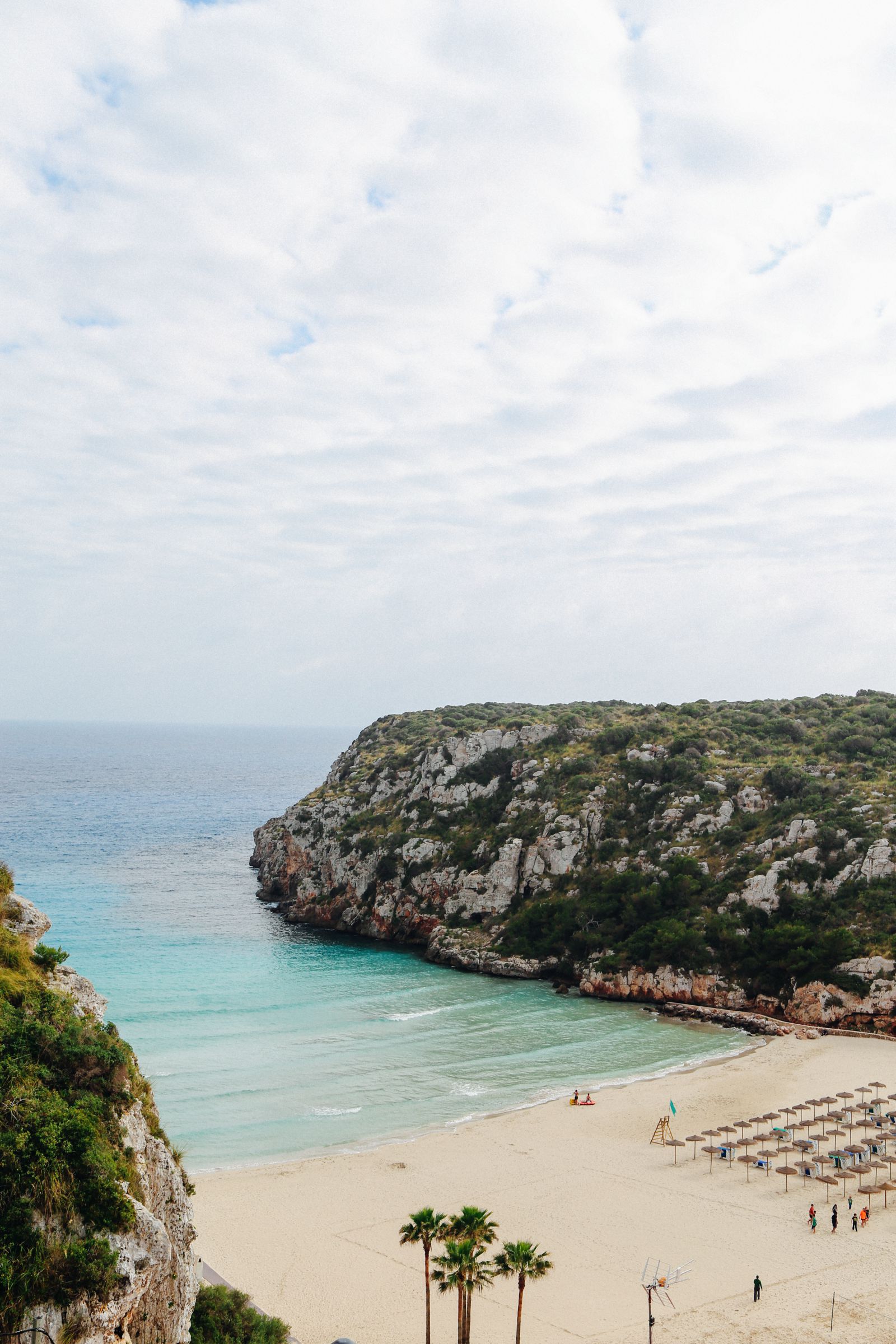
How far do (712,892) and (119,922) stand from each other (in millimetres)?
40728

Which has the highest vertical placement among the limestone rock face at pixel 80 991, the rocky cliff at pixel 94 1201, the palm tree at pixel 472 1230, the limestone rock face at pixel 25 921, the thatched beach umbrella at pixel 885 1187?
the limestone rock face at pixel 25 921

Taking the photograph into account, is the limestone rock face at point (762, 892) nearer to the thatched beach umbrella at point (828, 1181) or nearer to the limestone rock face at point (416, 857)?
the limestone rock face at point (416, 857)

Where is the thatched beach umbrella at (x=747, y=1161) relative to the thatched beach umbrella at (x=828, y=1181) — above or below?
below

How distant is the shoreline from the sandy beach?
31 centimetres

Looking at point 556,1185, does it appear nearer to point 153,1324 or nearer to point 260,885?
point 153,1324

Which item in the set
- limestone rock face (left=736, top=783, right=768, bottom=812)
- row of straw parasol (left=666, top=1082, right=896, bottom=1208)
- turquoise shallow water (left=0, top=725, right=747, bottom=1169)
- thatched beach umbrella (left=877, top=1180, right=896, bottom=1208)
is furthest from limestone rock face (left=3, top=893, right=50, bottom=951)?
limestone rock face (left=736, top=783, right=768, bottom=812)

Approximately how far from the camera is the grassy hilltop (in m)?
49.8

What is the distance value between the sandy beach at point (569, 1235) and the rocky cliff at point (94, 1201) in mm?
8524

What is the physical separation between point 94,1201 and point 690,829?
50358 millimetres

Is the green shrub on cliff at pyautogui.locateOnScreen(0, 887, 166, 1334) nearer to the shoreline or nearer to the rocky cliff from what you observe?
the rocky cliff

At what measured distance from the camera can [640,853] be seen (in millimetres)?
58875

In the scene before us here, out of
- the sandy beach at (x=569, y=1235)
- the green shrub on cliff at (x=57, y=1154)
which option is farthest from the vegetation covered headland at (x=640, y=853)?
the green shrub on cliff at (x=57, y=1154)

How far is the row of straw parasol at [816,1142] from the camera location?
30.0 m

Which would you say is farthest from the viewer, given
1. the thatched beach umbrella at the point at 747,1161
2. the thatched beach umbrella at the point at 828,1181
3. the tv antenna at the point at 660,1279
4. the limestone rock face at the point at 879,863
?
the limestone rock face at the point at 879,863
